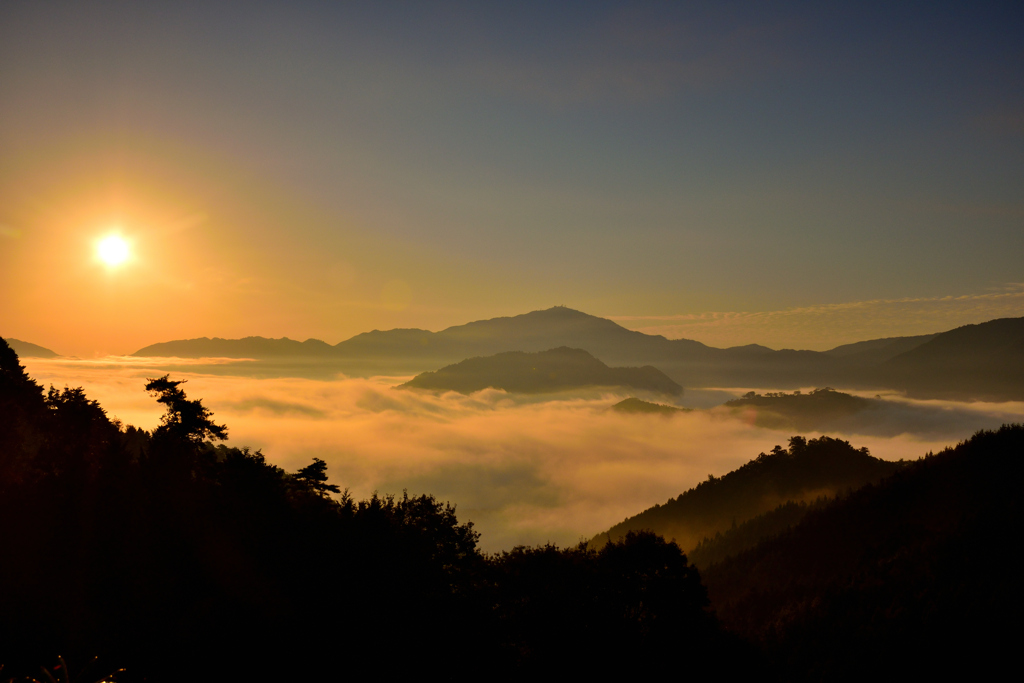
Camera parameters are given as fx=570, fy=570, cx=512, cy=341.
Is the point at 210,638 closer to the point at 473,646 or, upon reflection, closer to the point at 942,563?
the point at 473,646

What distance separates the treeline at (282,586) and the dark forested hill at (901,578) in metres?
47.9

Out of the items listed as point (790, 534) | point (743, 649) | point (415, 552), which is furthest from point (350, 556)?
point (790, 534)

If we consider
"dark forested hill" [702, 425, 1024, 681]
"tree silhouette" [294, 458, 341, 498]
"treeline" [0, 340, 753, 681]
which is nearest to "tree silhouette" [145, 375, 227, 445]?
"treeline" [0, 340, 753, 681]

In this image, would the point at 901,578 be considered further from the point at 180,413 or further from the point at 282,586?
the point at 180,413

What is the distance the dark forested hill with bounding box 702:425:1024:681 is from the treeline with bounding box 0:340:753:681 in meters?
47.9

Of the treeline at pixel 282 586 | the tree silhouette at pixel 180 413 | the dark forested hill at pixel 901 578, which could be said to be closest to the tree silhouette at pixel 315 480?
the treeline at pixel 282 586

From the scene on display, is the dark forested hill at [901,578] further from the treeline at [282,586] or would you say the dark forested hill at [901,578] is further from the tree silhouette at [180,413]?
the tree silhouette at [180,413]

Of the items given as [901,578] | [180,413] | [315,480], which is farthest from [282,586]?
[901,578]

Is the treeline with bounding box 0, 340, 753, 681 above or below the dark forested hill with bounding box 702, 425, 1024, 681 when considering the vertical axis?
above

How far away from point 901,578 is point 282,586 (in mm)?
101024

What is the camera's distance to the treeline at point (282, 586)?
2561 centimetres

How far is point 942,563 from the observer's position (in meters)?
92.4

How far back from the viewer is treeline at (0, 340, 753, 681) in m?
25.6

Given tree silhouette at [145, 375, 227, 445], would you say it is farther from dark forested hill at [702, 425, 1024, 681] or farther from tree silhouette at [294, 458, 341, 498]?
dark forested hill at [702, 425, 1024, 681]
